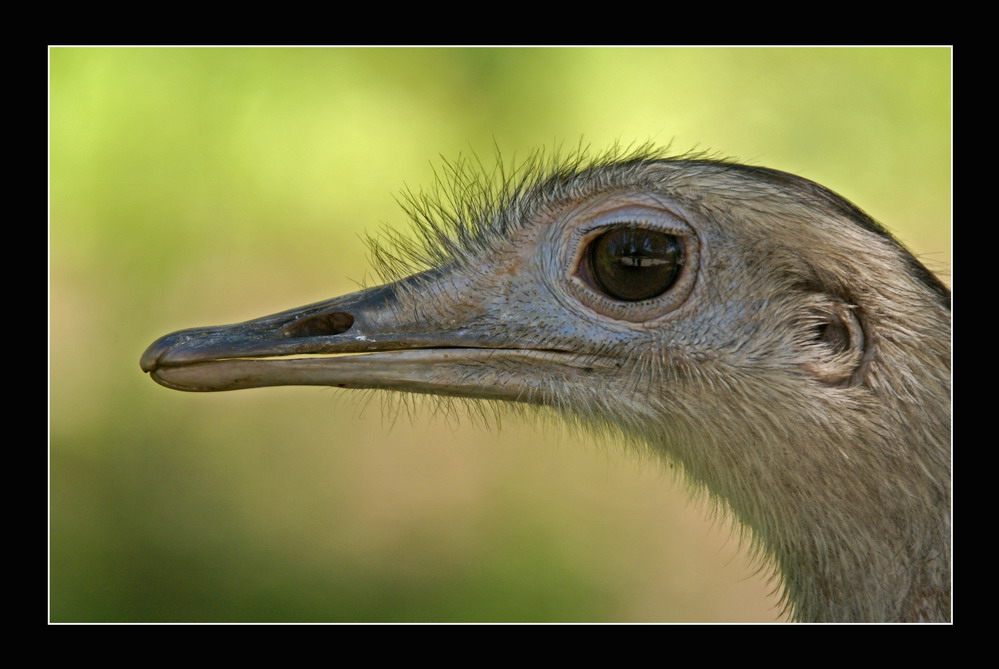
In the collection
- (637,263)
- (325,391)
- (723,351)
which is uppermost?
(637,263)

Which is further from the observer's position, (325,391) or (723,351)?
(325,391)

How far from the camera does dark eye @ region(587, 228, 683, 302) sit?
2631 millimetres

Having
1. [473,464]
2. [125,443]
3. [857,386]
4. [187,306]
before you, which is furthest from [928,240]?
[125,443]

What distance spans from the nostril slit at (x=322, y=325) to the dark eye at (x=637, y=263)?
1.96 ft

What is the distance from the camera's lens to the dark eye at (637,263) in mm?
2631

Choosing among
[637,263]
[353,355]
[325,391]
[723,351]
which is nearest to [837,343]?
[723,351]

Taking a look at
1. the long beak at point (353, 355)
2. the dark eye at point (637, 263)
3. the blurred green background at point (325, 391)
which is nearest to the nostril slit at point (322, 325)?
the long beak at point (353, 355)

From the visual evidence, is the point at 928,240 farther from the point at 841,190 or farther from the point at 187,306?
the point at 187,306

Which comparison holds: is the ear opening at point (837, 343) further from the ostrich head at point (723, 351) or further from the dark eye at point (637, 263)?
the dark eye at point (637, 263)

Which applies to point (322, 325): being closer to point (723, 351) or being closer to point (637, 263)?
point (637, 263)

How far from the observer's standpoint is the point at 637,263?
266 cm

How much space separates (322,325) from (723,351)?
36.6 inches

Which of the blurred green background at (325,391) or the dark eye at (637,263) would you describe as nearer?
the dark eye at (637,263)

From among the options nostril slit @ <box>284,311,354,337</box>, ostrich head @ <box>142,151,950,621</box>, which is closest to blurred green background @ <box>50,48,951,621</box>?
ostrich head @ <box>142,151,950,621</box>
